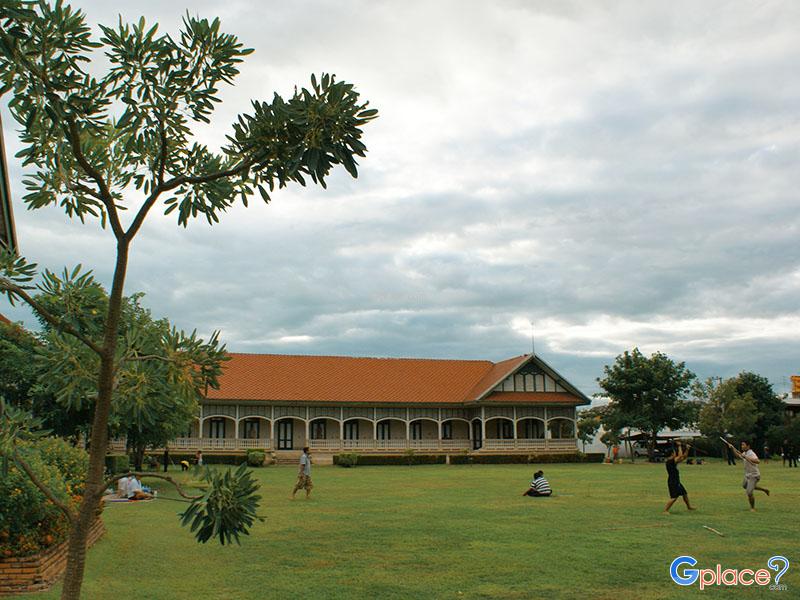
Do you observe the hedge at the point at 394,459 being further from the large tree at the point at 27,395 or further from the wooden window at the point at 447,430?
the large tree at the point at 27,395

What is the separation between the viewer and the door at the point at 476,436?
52.2m

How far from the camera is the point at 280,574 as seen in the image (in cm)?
1076

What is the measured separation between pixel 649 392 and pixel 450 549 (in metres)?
41.7

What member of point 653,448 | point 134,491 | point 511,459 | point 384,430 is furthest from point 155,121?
point 653,448

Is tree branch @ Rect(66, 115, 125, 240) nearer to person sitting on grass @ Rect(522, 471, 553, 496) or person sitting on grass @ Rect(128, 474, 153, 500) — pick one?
person sitting on grass @ Rect(128, 474, 153, 500)

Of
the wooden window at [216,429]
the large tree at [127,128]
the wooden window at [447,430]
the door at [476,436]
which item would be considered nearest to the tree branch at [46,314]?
the large tree at [127,128]

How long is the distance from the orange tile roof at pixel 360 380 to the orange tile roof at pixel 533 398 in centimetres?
7

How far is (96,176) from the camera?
416 centimetres

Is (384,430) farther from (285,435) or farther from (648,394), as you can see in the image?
(648,394)

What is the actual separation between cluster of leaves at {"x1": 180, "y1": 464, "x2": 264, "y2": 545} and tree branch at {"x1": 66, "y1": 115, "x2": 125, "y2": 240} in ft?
5.01

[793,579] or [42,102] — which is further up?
[42,102]

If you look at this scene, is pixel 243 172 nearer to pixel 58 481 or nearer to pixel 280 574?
pixel 280 574

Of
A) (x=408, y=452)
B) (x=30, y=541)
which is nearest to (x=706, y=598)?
(x=30, y=541)

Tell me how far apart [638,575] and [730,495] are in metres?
13.8
